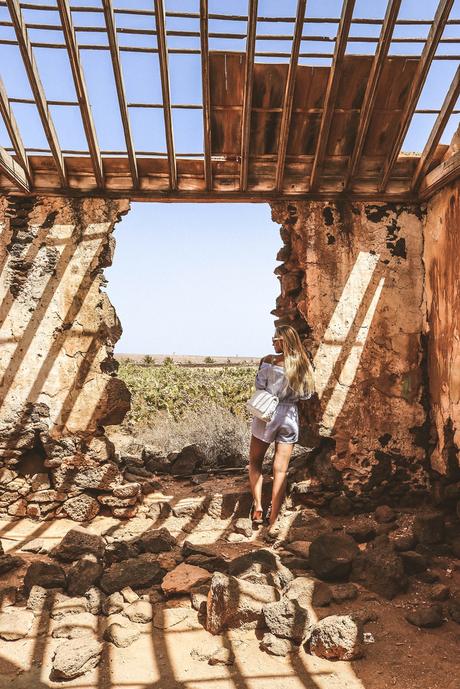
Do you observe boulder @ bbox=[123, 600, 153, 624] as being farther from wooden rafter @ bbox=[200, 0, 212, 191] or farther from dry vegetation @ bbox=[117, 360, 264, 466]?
wooden rafter @ bbox=[200, 0, 212, 191]

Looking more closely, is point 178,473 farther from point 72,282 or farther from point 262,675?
point 262,675

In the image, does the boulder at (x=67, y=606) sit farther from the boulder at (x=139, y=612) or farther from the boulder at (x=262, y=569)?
the boulder at (x=262, y=569)

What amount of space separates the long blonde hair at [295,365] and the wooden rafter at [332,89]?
5.21ft

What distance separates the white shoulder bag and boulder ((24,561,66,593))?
2145 millimetres

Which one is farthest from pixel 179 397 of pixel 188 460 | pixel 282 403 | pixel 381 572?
pixel 381 572

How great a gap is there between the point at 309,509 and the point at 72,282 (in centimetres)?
345

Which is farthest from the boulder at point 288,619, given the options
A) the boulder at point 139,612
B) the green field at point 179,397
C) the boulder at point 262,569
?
the green field at point 179,397

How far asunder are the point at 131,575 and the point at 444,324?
3.65m

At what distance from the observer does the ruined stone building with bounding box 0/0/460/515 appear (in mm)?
5531

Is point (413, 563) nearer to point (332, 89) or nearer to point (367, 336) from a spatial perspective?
point (367, 336)

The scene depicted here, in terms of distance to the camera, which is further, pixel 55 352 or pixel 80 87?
pixel 55 352

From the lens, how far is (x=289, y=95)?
496 cm

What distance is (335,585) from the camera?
4117 millimetres

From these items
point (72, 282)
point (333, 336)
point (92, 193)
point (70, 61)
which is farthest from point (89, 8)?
point (333, 336)
